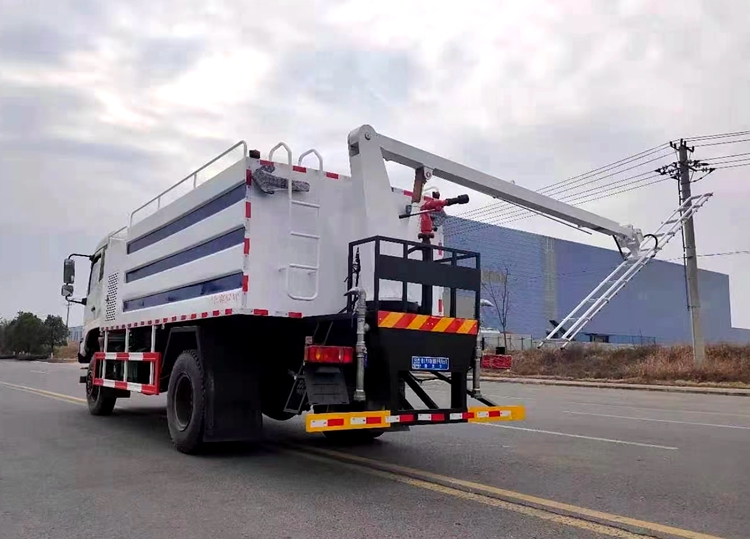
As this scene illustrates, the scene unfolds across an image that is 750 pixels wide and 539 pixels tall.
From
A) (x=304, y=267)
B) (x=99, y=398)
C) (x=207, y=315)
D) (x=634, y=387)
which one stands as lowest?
(x=634, y=387)

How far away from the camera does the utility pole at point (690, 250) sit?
2600 centimetres

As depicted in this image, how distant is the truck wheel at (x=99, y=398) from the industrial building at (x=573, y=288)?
4346 cm

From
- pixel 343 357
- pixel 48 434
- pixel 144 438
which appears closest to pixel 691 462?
pixel 343 357

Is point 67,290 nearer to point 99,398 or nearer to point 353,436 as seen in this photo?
point 99,398

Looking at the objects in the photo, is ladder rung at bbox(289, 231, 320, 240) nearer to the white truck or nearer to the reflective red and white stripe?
the white truck

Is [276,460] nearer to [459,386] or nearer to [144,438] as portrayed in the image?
[459,386]

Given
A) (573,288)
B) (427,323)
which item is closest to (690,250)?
(427,323)

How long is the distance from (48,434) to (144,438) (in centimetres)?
154

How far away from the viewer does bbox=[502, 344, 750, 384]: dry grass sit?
2477cm

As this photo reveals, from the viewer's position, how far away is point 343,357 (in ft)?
21.5

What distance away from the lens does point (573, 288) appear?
3039 inches

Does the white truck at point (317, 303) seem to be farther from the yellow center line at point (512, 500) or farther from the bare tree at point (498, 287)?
the bare tree at point (498, 287)

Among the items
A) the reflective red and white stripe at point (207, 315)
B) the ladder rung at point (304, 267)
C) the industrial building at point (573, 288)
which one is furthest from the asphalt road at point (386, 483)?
the industrial building at point (573, 288)

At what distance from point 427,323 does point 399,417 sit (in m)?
0.98
